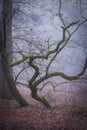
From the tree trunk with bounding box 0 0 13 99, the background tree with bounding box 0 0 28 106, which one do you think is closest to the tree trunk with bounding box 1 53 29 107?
the background tree with bounding box 0 0 28 106

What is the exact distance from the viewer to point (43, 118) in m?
3.83

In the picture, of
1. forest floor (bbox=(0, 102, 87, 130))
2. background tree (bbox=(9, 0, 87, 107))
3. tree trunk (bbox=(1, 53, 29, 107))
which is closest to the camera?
forest floor (bbox=(0, 102, 87, 130))

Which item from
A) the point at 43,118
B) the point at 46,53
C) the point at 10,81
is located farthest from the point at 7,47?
the point at 43,118

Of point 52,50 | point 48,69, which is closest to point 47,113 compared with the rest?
point 48,69

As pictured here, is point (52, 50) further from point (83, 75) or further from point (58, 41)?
point (83, 75)

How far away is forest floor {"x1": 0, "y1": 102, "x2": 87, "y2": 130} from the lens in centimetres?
379

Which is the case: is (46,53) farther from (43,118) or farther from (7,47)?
(43,118)

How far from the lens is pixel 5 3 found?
4.12 meters

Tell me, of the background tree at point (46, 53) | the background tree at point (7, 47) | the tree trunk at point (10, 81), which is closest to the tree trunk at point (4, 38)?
the background tree at point (7, 47)

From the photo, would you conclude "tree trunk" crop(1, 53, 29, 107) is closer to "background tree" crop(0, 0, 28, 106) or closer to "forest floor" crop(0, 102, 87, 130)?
"background tree" crop(0, 0, 28, 106)

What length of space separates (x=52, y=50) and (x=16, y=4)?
3.66ft

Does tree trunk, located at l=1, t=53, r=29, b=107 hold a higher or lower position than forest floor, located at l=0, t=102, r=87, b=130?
higher

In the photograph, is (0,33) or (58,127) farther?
(0,33)

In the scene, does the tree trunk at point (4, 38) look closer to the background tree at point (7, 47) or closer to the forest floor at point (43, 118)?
the background tree at point (7, 47)
